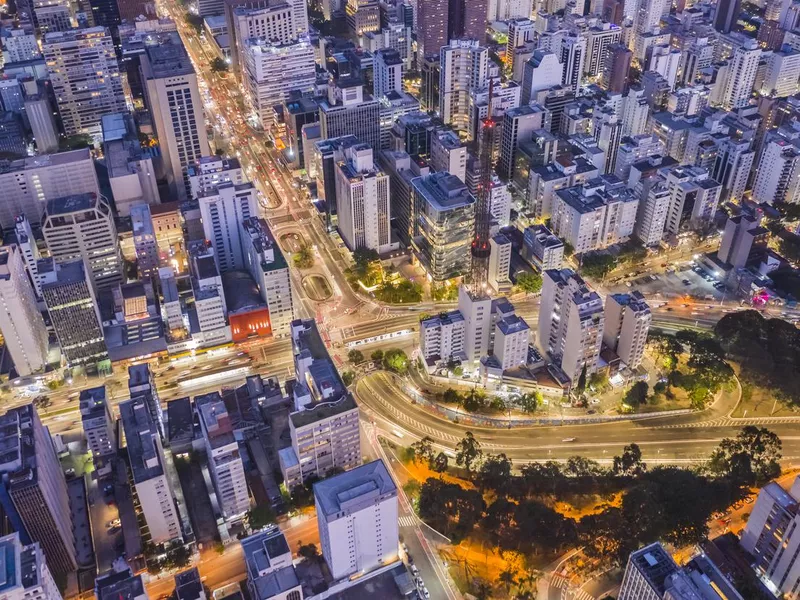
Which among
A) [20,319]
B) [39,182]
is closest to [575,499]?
[20,319]

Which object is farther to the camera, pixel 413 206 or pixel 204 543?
pixel 413 206

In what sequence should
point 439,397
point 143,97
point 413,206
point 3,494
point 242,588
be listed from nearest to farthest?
1. point 3,494
2. point 242,588
3. point 439,397
4. point 413,206
5. point 143,97

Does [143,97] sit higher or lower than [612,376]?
higher

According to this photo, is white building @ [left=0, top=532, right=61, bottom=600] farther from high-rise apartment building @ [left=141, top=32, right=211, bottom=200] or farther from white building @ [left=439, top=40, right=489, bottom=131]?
white building @ [left=439, top=40, right=489, bottom=131]

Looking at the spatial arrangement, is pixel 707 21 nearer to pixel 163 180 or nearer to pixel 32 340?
pixel 163 180

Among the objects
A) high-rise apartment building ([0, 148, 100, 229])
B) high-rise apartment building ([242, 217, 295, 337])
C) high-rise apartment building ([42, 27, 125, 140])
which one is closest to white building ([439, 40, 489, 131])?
high-rise apartment building ([242, 217, 295, 337])

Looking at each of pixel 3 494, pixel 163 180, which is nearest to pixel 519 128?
pixel 163 180

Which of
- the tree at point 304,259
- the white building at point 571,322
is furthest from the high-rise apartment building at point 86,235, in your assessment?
the white building at point 571,322
